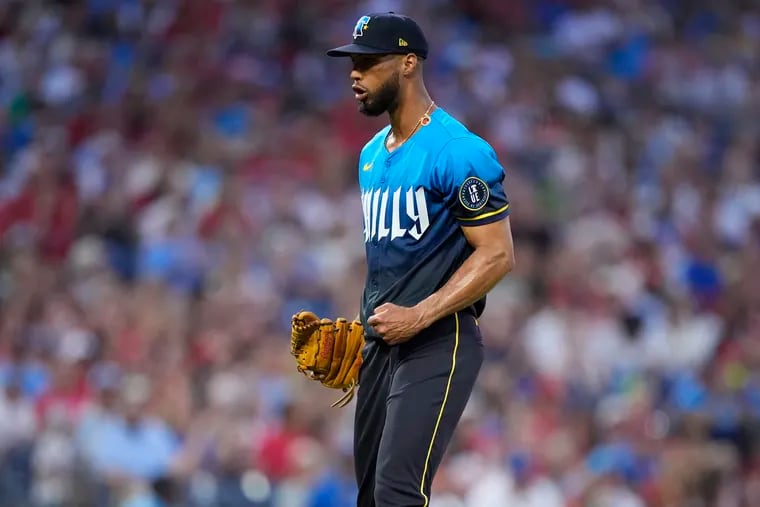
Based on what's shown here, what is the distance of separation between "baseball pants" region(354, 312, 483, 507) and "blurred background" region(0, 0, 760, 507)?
375cm

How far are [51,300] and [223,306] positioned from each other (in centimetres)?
127

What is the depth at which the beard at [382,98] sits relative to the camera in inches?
202

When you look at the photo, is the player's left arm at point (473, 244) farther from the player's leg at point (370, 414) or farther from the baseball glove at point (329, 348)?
the baseball glove at point (329, 348)

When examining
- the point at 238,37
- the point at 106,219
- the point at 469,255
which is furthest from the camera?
the point at 238,37

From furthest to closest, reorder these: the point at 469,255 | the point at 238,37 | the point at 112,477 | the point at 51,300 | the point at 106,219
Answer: the point at 238,37 → the point at 106,219 → the point at 51,300 → the point at 112,477 → the point at 469,255

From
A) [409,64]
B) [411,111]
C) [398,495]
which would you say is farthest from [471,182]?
[398,495]

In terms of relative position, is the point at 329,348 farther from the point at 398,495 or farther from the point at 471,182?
the point at 471,182

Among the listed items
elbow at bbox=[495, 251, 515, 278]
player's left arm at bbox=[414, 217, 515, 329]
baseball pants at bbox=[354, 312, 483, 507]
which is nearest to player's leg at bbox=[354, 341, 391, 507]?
baseball pants at bbox=[354, 312, 483, 507]

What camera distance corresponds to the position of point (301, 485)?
29.4ft

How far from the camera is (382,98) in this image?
5145mm

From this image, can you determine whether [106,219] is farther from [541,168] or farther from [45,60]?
[541,168]

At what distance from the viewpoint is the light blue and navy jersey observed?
499cm

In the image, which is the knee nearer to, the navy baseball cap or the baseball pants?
the baseball pants

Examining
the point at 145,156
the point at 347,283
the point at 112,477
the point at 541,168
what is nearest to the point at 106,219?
the point at 145,156
